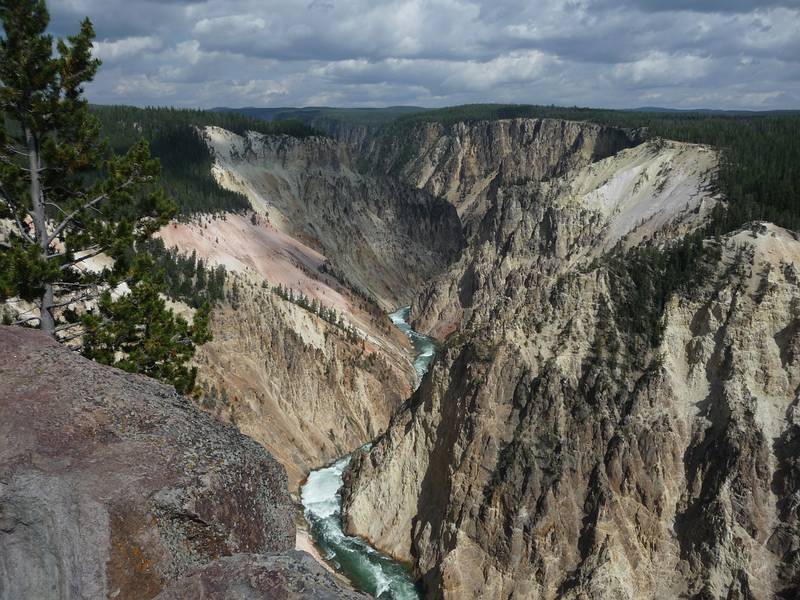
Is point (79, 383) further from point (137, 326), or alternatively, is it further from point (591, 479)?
point (591, 479)

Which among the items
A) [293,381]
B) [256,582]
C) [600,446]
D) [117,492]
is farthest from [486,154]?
[256,582]

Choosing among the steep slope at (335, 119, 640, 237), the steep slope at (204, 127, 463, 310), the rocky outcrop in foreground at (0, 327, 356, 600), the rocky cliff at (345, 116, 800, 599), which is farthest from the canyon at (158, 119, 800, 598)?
the steep slope at (335, 119, 640, 237)

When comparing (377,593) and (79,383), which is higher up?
(79,383)

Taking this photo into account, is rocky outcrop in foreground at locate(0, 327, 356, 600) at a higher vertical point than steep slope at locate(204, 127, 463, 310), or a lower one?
higher

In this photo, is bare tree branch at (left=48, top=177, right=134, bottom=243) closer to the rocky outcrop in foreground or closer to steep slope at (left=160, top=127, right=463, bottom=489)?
the rocky outcrop in foreground

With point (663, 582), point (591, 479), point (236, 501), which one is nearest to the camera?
point (236, 501)

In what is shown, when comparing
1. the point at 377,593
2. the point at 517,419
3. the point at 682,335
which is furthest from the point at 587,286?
the point at 377,593
